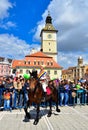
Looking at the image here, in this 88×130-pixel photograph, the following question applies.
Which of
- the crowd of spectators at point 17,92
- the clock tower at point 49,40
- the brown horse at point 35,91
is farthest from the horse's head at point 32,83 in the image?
the clock tower at point 49,40

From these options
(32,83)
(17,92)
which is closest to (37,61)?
(17,92)

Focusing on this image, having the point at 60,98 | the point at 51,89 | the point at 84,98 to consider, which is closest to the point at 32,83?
the point at 51,89

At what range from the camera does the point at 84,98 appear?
17.8 meters

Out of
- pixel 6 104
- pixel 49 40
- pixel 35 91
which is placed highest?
pixel 49 40

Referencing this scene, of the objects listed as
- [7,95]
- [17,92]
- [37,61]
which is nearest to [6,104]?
[7,95]

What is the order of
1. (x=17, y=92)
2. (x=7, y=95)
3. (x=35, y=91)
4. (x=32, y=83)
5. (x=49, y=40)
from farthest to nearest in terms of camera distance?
(x=49, y=40)
(x=17, y=92)
(x=7, y=95)
(x=35, y=91)
(x=32, y=83)

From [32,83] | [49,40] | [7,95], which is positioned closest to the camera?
[32,83]

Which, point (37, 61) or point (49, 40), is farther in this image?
point (49, 40)

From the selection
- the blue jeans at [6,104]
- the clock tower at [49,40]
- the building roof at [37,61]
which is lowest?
the blue jeans at [6,104]

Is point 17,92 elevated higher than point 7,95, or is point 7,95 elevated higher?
point 17,92

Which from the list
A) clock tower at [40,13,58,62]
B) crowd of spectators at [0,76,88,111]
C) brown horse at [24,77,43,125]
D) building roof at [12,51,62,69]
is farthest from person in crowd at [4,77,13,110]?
clock tower at [40,13,58,62]

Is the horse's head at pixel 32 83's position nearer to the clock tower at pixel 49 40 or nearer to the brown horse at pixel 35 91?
the brown horse at pixel 35 91

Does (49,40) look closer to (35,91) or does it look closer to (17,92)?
(17,92)

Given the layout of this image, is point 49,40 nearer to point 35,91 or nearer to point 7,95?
point 7,95
